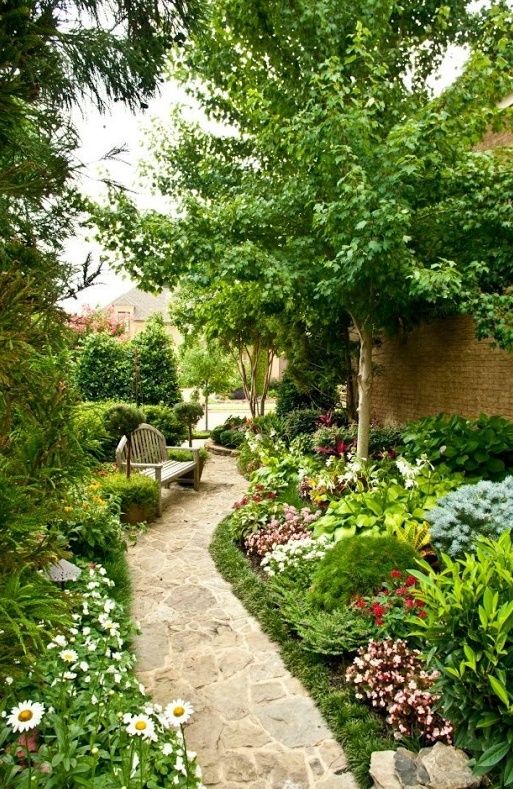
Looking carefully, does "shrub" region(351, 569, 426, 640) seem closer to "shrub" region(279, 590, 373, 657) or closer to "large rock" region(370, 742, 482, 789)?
"shrub" region(279, 590, 373, 657)

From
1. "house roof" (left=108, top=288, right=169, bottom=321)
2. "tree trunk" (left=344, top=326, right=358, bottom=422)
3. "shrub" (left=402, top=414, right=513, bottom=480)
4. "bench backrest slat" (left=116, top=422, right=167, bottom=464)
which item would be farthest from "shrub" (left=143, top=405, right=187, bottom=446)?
"house roof" (left=108, top=288, right=169, bottom=321)

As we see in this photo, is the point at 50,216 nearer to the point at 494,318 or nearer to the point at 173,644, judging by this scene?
the point at 173,644

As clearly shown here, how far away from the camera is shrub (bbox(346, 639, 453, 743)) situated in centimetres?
271

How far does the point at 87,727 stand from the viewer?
2256mm

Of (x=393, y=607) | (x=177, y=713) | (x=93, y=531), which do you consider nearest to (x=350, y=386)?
(x=93, y=531)

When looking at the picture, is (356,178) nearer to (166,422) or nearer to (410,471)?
(410,471)

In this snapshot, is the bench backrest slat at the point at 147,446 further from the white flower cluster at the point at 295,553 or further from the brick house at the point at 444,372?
the brick house at the point at 444,372

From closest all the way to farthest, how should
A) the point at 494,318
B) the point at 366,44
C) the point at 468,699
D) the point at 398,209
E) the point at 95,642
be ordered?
1. the point at 468,699
2. the point at 95,642
3. the point at 398,209
4. the point at 494,318
5. the point at 366,44

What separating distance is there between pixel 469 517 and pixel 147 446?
5.71m

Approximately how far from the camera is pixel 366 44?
620cm

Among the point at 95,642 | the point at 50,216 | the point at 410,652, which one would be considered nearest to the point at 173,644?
the point at 95,642

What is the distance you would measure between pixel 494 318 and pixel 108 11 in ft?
14.6

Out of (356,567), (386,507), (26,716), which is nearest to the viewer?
(26,716)

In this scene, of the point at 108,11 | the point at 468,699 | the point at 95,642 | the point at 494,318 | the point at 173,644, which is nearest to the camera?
the point at 468,699
